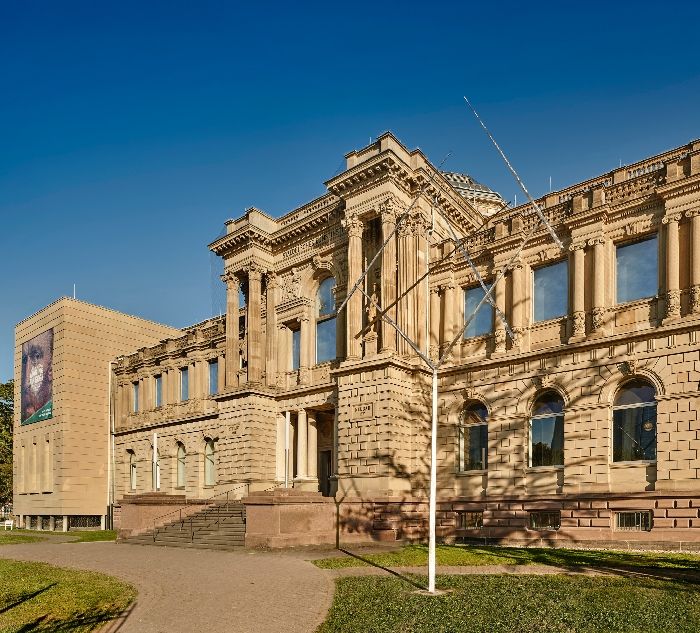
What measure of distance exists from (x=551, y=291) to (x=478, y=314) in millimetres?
3863

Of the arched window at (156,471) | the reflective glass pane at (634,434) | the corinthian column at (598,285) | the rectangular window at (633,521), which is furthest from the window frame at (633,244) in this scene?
the arched window at (156,471)

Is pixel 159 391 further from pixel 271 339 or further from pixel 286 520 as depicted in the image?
pixel 286 520

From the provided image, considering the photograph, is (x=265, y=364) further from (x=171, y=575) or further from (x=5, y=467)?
(x=5, y=467)

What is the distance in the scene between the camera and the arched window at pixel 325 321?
33.7 meters

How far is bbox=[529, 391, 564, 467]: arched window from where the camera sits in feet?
81.2

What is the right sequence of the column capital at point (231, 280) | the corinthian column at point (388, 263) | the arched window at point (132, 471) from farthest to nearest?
1. the arched window at point (132, 471)
2. the column capital at point (231, 280)
3. the corinthian column at point (388, 263)

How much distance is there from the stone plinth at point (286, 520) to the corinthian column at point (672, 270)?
48.1ft

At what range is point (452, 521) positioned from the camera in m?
26.8

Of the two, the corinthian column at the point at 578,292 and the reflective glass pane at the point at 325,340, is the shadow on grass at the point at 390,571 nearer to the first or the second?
the corinthian column at the point at 578,292

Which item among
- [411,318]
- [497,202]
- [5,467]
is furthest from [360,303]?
[5,467]

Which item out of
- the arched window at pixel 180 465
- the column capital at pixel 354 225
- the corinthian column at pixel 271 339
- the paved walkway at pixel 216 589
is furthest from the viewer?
the arched window at pixel 180 465

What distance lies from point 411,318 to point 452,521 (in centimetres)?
898

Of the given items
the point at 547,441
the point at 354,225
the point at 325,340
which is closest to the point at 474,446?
the point at 547,441

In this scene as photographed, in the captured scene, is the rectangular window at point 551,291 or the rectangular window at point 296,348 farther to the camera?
the rectangular window at point 296,348
